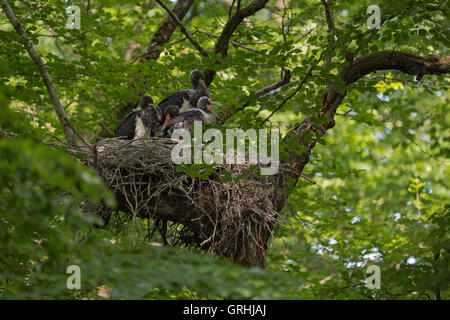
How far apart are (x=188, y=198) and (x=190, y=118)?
55.5 inches

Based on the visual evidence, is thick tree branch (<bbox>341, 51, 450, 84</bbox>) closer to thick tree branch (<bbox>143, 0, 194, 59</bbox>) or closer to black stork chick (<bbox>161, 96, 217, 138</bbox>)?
black stork chick (<bbox>161, 96, 217, 138</bbox>)

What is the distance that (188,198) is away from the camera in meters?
4.68

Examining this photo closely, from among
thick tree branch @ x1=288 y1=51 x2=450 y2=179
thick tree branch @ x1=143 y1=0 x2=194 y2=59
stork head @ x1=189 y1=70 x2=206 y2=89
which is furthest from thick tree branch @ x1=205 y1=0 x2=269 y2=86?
thick tree branch @ x1=143 y1=0 x2=194 y2=59

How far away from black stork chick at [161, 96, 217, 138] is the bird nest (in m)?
0.83

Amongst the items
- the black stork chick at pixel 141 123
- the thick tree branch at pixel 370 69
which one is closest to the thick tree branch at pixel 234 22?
the black stork chick at pixel 141 123

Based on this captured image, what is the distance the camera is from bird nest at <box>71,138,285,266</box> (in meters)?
4.67

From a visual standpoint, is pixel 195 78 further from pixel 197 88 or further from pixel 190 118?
pixel 190 118

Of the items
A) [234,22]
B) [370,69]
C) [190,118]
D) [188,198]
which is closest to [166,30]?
[234,22]

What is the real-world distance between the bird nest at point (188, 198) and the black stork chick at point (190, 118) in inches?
32.5

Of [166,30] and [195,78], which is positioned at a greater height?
[166,30]

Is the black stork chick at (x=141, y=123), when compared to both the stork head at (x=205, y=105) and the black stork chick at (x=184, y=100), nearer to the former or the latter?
the black stork chick at (x=184, y=100)

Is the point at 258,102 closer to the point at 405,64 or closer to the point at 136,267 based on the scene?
the point at 405,64

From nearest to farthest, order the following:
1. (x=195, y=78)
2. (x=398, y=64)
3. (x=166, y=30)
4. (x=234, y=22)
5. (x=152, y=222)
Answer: (x=152, y=222), (x=398, y=64), (x=234, y=22), (x=195, y=78), (x=166, y=30)
